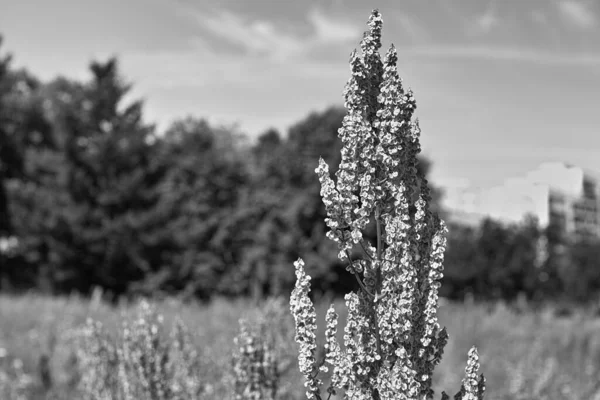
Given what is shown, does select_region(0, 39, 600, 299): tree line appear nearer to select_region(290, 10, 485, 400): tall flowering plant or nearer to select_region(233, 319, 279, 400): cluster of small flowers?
select_region(233, 319, 279, 400): cluster of small flowers

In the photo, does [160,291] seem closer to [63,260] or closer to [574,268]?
[63,260]

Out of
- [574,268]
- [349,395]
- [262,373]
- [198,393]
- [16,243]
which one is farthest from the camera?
[16,243]

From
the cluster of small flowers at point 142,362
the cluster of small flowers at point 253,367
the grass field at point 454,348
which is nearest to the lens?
the cluster of small flowers at point 253,367

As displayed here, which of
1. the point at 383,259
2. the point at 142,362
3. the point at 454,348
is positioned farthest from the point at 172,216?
the point at 383,259

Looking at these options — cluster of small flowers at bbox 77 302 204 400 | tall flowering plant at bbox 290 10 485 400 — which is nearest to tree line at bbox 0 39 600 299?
cluster of small flowers at bbox 77 302 204 400

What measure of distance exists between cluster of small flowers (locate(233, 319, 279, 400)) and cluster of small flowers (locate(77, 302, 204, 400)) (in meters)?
0.68

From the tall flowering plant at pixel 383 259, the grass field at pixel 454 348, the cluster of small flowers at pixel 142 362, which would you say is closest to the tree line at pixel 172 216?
the grass field at pixel 454 348

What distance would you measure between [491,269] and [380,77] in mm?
34101

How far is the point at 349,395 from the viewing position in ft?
8.52

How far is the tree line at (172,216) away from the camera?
3653 cm

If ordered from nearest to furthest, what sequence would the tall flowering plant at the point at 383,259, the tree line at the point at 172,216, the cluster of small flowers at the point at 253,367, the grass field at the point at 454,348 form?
the tall flowering plant at the point at 383,259, the cluster of small flowers at the point at 253,367, the grass field at the point at 454,348, the tree line at the point at 172,216

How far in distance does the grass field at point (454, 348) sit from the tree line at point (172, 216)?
16.8 metres

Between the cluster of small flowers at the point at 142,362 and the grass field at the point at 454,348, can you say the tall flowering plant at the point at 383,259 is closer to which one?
the cluster of small flowers at the point at 142,362

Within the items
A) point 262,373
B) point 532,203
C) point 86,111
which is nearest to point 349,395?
point 262,373
